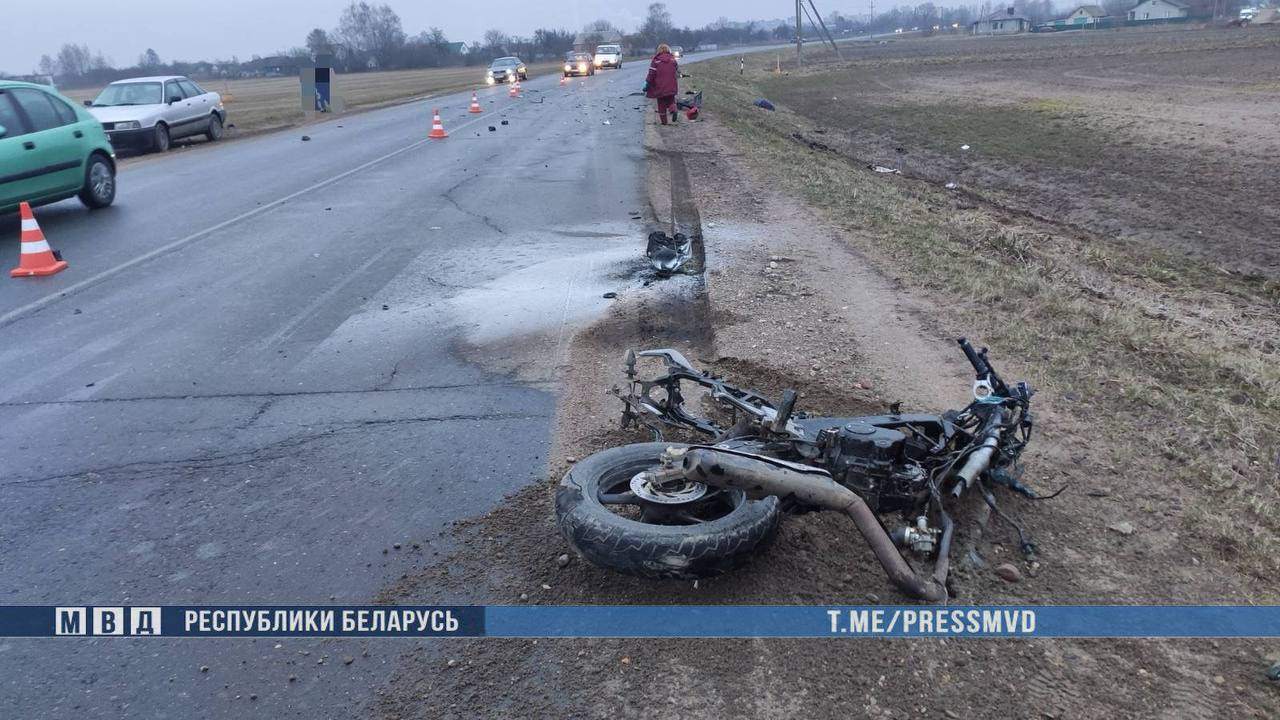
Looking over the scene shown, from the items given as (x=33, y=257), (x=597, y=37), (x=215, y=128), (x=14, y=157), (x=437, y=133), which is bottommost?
(x=33, y=257)

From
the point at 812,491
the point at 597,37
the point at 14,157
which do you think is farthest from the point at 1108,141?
the point at 597,37

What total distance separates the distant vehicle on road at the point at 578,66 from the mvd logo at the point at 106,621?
52599 millimetres

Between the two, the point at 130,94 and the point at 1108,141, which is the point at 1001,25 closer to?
the point at 1108,141

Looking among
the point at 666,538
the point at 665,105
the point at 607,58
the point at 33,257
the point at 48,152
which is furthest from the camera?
the point at 607,58

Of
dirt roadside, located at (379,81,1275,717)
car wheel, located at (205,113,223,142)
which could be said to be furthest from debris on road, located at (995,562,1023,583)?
car wheel, located at (205,113,223,142)

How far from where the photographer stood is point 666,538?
3.29m

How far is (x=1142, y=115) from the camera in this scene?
2205cm

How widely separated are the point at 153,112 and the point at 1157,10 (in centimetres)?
13824

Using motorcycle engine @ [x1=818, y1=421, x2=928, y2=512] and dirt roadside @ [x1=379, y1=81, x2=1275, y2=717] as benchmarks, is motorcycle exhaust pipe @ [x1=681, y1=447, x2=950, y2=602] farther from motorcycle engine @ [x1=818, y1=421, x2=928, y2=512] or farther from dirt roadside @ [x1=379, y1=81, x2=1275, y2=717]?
motorcycle engine @ [x1=818, y1=421, x2=928, y2=512]

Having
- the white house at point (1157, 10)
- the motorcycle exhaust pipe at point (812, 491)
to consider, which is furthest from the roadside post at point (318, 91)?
the white house at point (1157, 10)

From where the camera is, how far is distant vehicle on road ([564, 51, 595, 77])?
52781 millimetres

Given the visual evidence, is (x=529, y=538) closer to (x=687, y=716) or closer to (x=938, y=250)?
(x=687, y=716)

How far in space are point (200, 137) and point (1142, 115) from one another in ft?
83.3

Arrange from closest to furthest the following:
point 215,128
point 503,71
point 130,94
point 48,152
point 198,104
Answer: point 48,152 → point 130,94 → point 198,104 → point 215,128 → point 503,71
